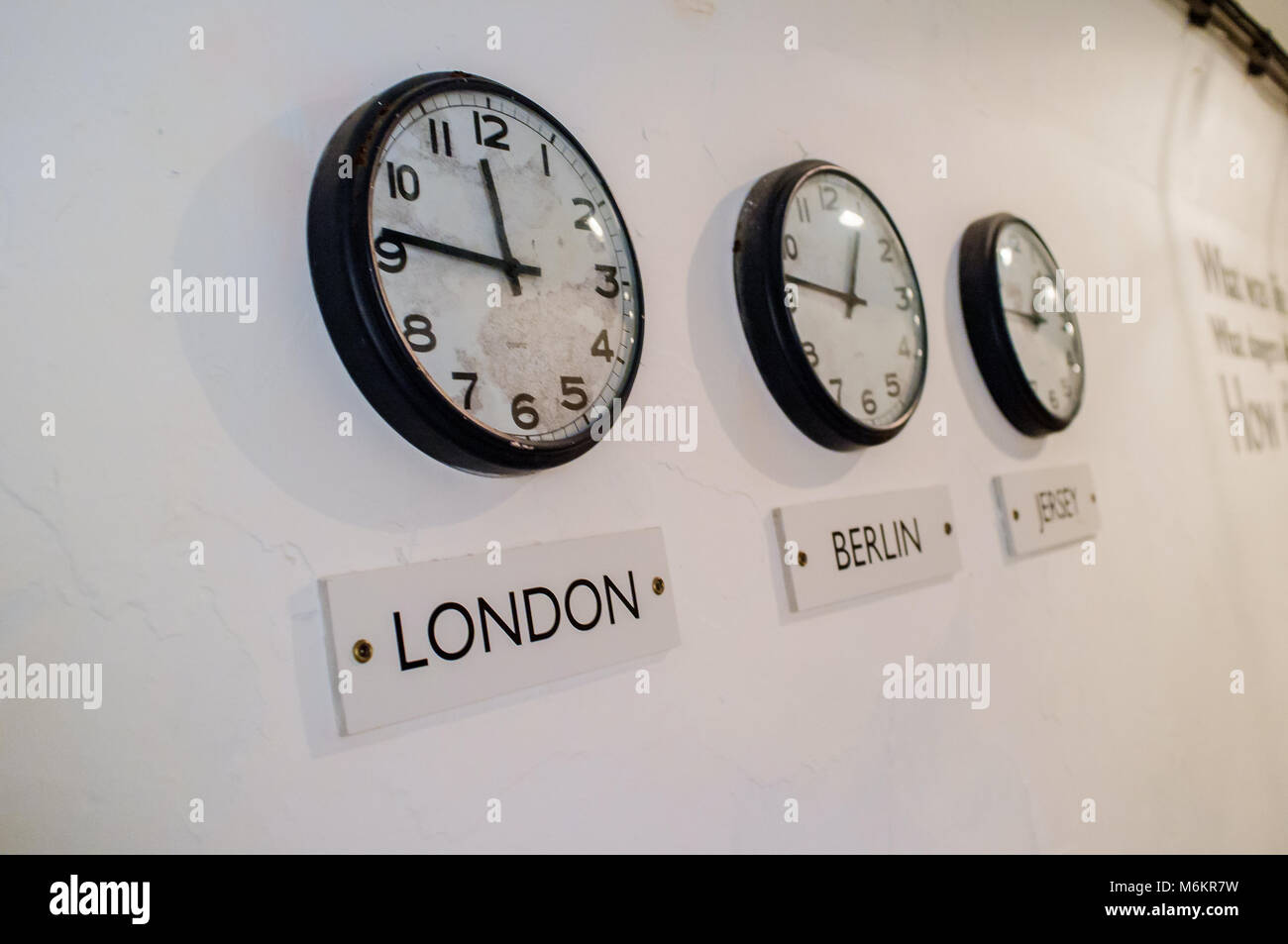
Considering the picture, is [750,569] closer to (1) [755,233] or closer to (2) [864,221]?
(1) [755,233]

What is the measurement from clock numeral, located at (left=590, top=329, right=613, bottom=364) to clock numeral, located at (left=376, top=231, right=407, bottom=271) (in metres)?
0.17

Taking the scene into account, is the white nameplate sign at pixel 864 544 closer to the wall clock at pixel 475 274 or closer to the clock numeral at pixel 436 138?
the wall clock at pixel 475 274

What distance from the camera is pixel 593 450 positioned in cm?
72

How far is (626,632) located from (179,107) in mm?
522

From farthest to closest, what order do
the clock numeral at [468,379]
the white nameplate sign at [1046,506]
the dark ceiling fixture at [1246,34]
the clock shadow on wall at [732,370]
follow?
1. the dark ceiling fixture at [1246,34]
2. the white nameplate sign at [1046,506]
3. the clock shadow on wall at [732,370]
4. the clock numeral at [468,379]

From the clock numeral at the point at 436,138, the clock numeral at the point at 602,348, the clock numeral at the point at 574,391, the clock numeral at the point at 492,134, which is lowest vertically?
the clock numeral at the point at 574,391

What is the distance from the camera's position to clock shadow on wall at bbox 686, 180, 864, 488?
835mm

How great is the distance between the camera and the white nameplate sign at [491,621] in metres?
0.55

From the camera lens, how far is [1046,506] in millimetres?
1220

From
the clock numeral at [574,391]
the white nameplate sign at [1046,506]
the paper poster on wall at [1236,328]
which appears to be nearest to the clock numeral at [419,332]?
the clock numeral at [574,391]

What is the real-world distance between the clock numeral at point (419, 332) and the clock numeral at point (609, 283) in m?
0.17

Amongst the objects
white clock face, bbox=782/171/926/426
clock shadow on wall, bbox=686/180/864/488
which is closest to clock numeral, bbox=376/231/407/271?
clock shadow on wall, bbox=686/180/864/488

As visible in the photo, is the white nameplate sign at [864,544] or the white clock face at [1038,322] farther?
the white clock face at [1038,322]
